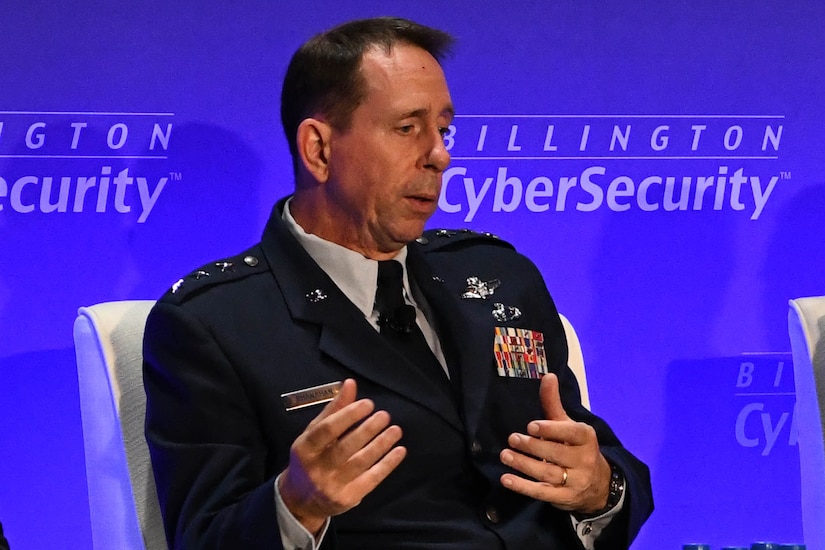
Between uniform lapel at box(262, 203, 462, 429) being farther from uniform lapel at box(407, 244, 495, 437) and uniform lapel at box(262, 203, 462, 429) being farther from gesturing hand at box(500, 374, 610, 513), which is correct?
gesturing hand at box(500, 374, 610, 513)

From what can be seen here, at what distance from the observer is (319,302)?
2070mm

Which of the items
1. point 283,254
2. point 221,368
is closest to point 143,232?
point 283,254

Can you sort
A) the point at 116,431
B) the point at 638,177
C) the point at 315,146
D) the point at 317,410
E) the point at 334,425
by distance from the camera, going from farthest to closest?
the point at 638,177, the point at 315,146, the point at 116,431, the point at 317,410, the point at 334,425

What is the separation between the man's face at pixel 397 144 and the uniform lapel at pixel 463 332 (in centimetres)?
10

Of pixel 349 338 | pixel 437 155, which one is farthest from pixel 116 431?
pixel 437 155

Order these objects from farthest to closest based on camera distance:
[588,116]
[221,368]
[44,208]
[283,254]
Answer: [588,116] → [44,208] → [283,254] → [221,368]

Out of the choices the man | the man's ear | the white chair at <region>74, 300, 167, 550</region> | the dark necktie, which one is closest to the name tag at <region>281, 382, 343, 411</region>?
the man

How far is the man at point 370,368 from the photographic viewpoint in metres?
1.86

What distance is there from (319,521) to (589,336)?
1.33 m

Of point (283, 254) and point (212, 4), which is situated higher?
point (212, 4)

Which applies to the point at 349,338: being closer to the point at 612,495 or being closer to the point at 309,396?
the point at 309,396

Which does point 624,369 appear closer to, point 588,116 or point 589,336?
point 589,336

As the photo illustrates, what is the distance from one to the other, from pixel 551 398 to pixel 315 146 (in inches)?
24.7

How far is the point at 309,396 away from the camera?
1971mm
